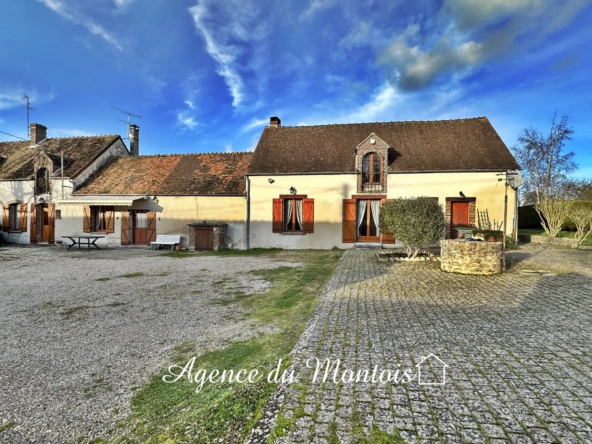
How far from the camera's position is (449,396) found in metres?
2.60

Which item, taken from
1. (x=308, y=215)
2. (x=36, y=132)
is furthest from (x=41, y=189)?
(x=308, y=215)

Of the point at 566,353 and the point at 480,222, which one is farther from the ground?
the point at 480,222

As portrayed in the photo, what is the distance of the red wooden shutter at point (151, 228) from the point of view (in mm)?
16391

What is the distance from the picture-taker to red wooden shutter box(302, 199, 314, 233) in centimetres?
1502

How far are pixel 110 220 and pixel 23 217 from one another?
6.36m

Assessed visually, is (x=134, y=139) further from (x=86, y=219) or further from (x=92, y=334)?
(x=92, y=334)

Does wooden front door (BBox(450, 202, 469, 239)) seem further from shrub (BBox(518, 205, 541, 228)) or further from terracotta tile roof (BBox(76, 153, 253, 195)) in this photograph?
shrub (BBox(518, 205, 541, 228))

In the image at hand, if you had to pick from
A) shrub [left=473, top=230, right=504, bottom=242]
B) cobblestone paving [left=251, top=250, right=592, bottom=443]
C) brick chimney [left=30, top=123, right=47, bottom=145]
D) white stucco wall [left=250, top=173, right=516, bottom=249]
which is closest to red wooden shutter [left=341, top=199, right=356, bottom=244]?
white stucco wall [left=250, top=173, right=516, bottom=249]

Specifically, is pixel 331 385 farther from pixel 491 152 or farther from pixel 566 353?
pixel 491 152

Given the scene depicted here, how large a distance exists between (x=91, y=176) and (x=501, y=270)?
21564 millimetres

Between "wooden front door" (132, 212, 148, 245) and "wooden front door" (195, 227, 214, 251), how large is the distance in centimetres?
370

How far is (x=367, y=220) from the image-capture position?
14.8 meters

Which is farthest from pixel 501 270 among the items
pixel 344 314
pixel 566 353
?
pixel 344 314

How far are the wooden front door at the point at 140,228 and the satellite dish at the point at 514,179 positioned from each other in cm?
1803
